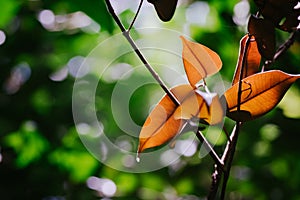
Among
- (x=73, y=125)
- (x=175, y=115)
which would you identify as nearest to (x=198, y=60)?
(x=175, y=115)

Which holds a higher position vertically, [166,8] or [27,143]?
[166,8]

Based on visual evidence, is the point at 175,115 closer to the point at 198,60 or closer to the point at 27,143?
the point at 198,60

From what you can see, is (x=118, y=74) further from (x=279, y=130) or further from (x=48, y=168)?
(x=279, y=130)

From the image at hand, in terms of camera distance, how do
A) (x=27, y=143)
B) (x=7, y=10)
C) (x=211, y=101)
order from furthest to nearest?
(x=27, y=143)
(x=7, y=10)
(x=211, y=101)

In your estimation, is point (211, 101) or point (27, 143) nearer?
point (211, 101)

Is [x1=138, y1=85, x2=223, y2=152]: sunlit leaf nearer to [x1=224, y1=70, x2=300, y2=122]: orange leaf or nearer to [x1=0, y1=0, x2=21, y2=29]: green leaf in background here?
[x1=224, y1=70, x2=300, y2=122]: orange leaf

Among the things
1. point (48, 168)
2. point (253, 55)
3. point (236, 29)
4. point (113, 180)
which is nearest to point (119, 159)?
point (113, 180)
